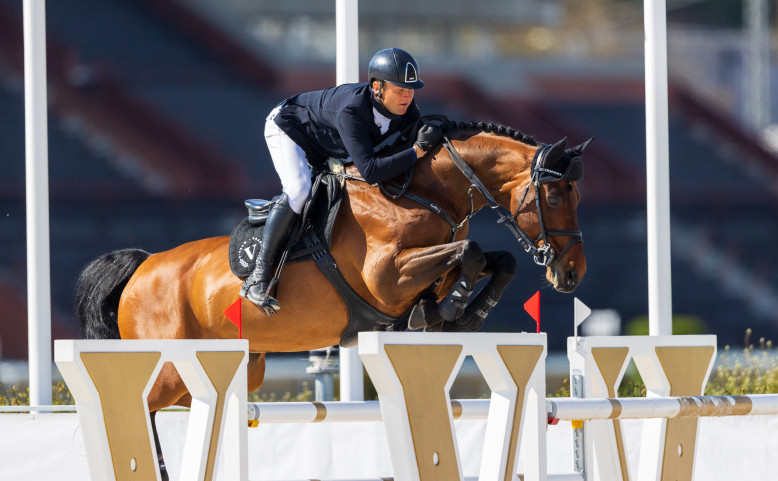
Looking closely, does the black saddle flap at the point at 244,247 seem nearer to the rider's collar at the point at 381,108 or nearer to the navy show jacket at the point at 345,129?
the navy show jacket at the point at 345,129

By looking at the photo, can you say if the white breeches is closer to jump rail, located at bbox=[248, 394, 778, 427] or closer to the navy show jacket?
the navy show jacket

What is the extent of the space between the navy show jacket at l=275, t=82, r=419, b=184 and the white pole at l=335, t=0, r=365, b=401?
1506mm

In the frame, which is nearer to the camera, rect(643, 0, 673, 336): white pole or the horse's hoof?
the horse's hoof

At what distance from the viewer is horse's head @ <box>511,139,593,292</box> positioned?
395 cm

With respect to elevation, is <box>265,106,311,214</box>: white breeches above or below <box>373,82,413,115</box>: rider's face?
below

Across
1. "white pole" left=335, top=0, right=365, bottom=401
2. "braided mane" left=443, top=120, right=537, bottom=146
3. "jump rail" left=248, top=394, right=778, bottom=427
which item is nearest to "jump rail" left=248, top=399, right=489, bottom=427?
"jump rail" left=248, top=394, right=778, bottom=427

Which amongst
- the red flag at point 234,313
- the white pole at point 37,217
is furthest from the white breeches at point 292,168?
the white pole at point 37,217

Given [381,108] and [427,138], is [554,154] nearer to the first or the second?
[427,138]

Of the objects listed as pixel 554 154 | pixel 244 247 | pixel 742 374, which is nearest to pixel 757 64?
pixel 742 374

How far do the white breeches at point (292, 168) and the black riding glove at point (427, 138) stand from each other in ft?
1.55

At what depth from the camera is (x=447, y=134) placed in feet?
Result: 13.8

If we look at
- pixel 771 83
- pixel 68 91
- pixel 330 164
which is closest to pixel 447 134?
pixel 330 164

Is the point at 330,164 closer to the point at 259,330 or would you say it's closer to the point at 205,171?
the point at 259,330

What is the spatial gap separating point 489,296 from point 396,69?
0.94 m
